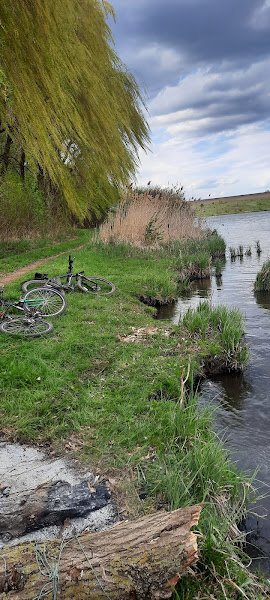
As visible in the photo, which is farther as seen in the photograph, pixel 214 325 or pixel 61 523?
pixel 214 325

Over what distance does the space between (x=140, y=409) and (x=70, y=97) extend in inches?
216

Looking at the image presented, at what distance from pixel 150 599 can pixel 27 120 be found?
12.9 ft

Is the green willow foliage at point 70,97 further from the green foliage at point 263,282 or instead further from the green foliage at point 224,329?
the green foliage at point 263,282

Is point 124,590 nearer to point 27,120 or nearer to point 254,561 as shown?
point 254,561

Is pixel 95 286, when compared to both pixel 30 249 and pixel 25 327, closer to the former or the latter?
pixel 25 327

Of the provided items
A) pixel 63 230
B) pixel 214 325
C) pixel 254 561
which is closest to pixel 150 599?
pixel 254 561

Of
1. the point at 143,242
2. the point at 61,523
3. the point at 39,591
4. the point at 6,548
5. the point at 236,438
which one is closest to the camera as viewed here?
the point at 39,591

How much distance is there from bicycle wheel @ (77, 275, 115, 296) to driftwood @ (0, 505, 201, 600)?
8.08 meters

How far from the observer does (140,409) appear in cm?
536

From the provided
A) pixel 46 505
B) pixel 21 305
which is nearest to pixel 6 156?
pixel 21 305

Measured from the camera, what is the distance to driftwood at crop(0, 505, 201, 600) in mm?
2586

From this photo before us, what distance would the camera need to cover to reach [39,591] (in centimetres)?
255

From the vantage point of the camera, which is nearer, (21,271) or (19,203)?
(21,271)

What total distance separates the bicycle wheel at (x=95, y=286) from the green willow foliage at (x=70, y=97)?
2149mm
